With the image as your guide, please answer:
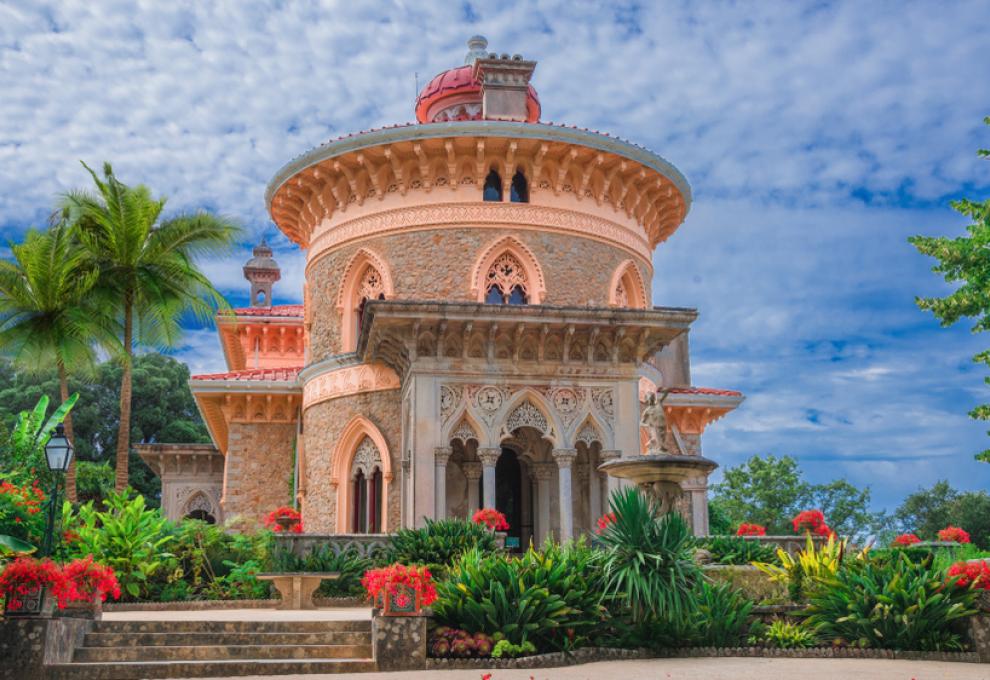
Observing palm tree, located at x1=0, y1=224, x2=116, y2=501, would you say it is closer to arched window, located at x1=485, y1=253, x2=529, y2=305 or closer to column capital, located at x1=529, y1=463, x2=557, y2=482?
arched window, located at x1=485, y1=253, x2=529, y2=305

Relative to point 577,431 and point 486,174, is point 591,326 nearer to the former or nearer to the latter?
point 577,431

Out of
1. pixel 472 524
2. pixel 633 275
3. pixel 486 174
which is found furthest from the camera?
pixel 633 275

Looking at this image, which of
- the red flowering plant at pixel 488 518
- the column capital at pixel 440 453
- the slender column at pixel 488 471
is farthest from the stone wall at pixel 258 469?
the red flowering plant at pixel 488 518

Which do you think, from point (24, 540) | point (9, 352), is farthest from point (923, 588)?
point (9, 352)

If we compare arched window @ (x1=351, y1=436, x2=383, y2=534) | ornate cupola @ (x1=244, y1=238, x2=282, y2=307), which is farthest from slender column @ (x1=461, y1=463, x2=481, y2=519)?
ornate cupola @ (x1=244, y1=238, x2=282, y2=307)

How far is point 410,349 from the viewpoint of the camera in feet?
59.3

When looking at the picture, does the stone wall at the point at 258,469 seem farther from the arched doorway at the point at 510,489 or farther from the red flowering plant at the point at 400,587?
the red flowering plant at the point at 400,587

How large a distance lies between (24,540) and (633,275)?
46.9ft

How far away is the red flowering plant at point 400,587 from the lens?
34.8ft

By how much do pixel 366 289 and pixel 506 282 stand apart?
3.31 meters

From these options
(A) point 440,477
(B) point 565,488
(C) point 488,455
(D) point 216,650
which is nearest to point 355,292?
(A) point 440,477

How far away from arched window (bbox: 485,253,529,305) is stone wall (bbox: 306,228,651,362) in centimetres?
48

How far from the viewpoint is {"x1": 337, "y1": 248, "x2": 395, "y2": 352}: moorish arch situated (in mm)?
22266

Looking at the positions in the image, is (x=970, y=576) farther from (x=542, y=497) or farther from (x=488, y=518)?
(x=542, y=497)
